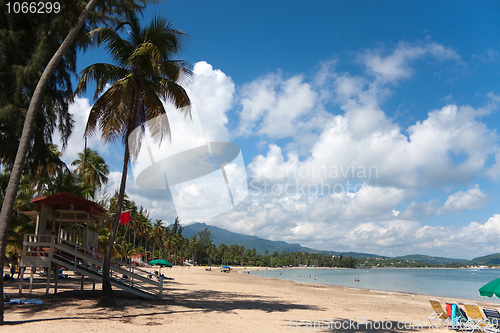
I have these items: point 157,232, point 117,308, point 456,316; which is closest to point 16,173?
point 117,308

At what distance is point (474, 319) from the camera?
39.7 ft

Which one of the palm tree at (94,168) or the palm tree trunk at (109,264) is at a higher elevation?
the palm tree at (94,168)

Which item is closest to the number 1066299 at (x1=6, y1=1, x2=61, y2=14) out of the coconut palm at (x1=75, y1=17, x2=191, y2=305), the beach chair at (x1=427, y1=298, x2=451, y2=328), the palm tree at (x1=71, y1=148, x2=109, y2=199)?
the coconut palm at (x1=75, y1=17, x2=191, y2=305)

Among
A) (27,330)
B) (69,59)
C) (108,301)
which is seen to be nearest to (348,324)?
(108,301)

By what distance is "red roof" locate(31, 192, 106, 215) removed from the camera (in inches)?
599

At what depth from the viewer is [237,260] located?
17512 cm

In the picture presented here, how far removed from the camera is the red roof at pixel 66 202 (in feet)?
49.9

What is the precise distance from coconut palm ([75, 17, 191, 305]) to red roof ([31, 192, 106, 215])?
2901 millimetres

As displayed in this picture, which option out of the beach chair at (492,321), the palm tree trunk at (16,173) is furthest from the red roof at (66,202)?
the beach chair at (492,321)

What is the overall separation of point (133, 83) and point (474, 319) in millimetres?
14745

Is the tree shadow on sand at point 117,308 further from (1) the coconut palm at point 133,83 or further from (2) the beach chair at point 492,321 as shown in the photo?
(2) the beach chair at point 492,321

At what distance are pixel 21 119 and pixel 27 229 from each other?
12763mm

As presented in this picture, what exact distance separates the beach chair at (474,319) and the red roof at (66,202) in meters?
15.2

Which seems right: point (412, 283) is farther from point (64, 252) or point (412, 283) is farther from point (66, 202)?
point (66, 202)
